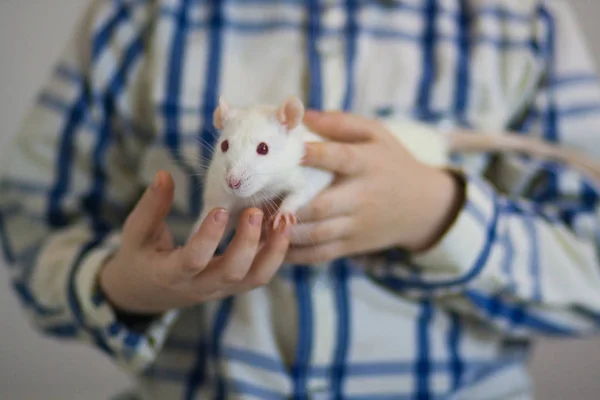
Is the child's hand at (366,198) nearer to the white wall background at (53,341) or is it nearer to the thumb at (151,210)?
the thumb at (151,210)

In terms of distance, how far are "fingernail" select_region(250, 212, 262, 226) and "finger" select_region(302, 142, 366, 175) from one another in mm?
56

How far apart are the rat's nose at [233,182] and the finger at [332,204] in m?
0.06

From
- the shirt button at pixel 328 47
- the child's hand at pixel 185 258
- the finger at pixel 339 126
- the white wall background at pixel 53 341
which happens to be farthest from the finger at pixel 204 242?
the white wall background at pixel 53 341

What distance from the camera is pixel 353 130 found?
327mm

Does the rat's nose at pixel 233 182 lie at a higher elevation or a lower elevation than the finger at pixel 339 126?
lower

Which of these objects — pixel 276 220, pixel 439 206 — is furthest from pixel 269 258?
pixel 439 206

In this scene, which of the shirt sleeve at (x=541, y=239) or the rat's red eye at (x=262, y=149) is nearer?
the rat's red eye at (x=262, y=149)

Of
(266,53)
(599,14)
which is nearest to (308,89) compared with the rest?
(266,53)

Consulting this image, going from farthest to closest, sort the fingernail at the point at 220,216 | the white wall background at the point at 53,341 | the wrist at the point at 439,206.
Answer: the white wall background at the point at 53,341 < the wrist at the point at 439,206 < the fingernail at the point at 220,216

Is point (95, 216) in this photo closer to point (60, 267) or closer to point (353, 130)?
point (60, 267)

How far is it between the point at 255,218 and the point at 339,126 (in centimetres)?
11

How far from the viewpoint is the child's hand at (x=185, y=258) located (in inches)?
9.5

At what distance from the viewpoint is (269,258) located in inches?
10.6

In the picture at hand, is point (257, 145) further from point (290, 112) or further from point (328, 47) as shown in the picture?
point (328, 47)
